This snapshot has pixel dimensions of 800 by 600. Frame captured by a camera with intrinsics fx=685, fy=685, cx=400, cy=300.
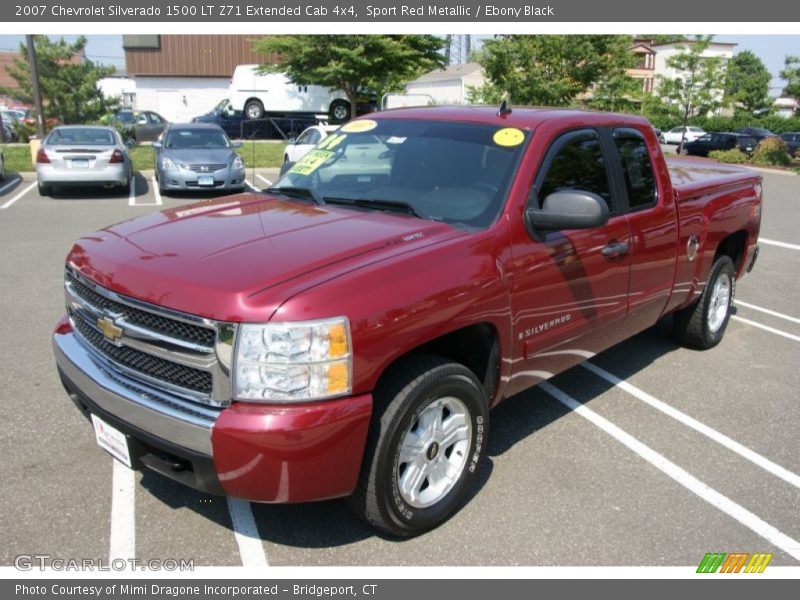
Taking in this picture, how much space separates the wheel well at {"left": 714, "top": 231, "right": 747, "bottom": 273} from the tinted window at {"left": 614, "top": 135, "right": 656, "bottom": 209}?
5.41 feet

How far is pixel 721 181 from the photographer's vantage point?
5504mm

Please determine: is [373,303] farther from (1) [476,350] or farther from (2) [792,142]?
(2) [792,142]

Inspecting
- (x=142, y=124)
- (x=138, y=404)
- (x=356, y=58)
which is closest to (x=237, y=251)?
(x=138, y=404)

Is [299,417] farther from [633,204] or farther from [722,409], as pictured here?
[722,409]

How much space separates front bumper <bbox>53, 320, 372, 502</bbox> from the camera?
2.55 meters

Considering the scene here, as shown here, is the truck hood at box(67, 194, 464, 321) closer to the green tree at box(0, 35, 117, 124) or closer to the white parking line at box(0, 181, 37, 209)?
the white parking line at box(0, 181, 37, 209)

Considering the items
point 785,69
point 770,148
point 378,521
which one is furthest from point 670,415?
point 785,69

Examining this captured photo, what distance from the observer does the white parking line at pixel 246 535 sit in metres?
2.99


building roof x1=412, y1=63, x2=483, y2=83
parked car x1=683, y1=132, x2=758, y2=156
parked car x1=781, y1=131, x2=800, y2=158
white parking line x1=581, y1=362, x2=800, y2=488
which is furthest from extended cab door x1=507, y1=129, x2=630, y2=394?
building roof x1=412, y1=63, x2=483, y2=83

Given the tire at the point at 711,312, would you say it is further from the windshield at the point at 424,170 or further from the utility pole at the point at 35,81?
the utility pole at the point at 35,81

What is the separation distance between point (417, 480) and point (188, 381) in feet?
3.65

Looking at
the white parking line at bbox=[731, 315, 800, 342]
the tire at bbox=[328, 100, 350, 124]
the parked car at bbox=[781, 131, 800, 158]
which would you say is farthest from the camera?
the parked car at bbox=[781, 131, 800, 158]

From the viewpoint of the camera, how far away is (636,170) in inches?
178

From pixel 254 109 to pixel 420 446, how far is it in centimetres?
2992
